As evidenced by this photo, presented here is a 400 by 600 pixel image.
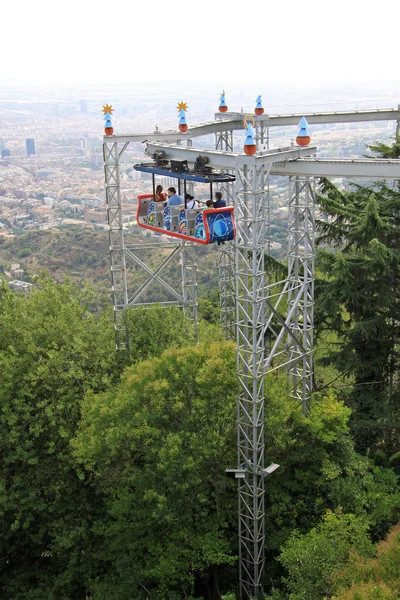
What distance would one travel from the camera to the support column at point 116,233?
63.4 feet

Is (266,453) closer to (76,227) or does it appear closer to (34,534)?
(34,534)

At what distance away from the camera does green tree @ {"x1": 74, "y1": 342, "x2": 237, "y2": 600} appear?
1538 cm

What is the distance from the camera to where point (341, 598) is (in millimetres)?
11258

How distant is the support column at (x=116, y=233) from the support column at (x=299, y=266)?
5271mm

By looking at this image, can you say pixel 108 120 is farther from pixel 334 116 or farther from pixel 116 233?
pixel 334 116

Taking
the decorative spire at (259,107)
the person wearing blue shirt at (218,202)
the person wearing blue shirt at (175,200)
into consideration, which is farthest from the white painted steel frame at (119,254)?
the person wearing blue shirt at (218,202)

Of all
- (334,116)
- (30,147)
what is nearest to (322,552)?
(334,116)

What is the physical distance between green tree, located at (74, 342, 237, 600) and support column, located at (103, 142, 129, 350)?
3.53 metres

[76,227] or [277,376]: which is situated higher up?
[277,376]

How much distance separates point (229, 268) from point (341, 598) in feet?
41.1

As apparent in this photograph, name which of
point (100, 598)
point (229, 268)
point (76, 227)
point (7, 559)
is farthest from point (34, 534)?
point (76, 227)

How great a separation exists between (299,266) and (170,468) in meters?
6.37

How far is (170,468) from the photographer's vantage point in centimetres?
1527

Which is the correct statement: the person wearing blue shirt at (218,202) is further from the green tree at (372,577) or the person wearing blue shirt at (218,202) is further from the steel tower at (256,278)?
the green tree at (372,577)
